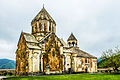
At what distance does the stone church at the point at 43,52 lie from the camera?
112ft

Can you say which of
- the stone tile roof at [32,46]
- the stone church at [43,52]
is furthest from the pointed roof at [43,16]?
the stone tile roof at [32,46]

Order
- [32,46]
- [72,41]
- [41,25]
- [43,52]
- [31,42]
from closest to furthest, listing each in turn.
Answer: [32,46]
[31,42]
[43,52]
[41,25]
[72,41]

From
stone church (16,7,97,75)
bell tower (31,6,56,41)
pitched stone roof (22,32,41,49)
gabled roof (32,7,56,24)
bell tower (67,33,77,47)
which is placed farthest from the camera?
bell tower (67,33,77,47)

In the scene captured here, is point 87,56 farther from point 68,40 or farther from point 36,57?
point 36,57

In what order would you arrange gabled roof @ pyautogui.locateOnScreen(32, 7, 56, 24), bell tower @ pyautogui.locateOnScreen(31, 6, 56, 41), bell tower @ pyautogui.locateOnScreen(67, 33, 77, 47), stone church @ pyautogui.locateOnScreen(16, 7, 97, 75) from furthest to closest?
1. bell tower @ pyautogui.locateOnScreen(67, 33, 77, 47)
2. gabled roof @ pyautogui.locateOnScreen(32, 7, 56, 24)
3. bell tower @ pyautogui.locateOnScreen(31, 6, 56, 41)
4. stone church @ pyautogui.locateOnScreen(16, 7, 97, 75)

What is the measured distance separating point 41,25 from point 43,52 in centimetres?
800

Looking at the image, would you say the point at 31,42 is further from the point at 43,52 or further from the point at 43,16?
the point at 43,16

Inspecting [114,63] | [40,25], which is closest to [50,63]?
[40,25]

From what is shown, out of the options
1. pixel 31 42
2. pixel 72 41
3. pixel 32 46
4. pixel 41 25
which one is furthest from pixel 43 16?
pixel 72 41

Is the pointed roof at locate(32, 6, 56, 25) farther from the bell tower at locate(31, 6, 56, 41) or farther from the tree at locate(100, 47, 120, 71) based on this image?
the tree at locate(100, 47, 120, 71)

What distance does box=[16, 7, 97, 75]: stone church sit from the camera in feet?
112

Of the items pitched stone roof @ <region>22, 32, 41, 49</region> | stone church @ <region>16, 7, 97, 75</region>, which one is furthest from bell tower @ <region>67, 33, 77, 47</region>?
pitched stone roof @ <region>22, 32, 41, 49</region>

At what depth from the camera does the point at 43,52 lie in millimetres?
36594

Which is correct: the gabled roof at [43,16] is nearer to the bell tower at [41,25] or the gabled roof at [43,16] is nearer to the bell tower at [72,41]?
the bell tower at [41,25]
